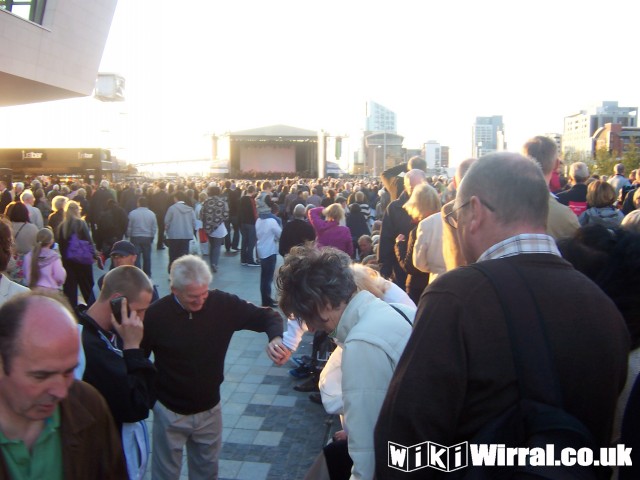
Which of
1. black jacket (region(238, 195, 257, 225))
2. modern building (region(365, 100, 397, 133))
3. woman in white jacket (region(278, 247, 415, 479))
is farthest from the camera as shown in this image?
modern building (region(365, 100, 397, 133))

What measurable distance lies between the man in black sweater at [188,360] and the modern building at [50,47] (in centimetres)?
1810

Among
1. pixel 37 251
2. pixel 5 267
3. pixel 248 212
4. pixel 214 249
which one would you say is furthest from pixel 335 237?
pixel 5 267

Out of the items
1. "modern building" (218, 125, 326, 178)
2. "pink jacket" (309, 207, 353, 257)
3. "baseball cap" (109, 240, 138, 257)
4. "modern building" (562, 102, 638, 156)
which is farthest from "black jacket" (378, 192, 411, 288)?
"modern building" (562, 102, 638, 156)

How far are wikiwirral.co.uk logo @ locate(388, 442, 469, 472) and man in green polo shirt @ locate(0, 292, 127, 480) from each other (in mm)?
1122

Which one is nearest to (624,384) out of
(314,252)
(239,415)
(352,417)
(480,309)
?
(480,309)

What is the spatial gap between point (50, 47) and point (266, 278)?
16.0m

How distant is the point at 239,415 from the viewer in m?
5.49

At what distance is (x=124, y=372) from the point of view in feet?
8.91

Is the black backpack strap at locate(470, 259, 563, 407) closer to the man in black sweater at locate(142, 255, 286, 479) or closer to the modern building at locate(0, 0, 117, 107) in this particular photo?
the man in black sweater at locate(142, 255, 286, 479)

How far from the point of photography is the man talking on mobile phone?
266 cm

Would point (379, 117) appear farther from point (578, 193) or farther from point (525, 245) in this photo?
point (525, 245)

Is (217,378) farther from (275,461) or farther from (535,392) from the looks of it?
(535,392)

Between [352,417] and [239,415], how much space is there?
369 centimetres

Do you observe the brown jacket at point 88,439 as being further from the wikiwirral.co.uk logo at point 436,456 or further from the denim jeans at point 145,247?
the denim jeans at point 145,247
